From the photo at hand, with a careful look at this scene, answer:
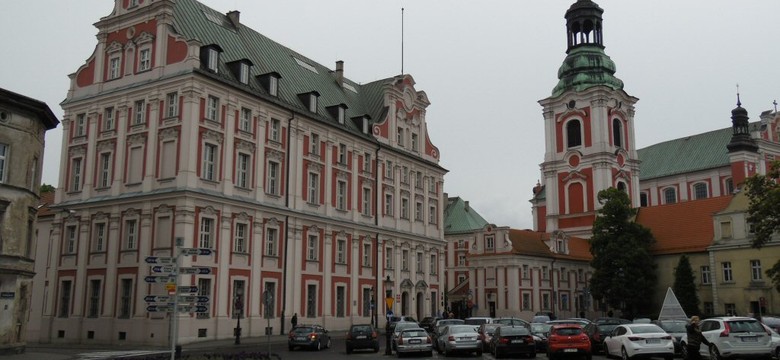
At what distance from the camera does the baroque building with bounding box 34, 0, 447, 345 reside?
4222cm

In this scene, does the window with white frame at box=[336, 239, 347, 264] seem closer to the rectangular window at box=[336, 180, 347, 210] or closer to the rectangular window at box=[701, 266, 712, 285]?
the rectangular window at box=[336, 180, 347, 210]

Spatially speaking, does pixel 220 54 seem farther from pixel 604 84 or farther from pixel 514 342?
pixel 604 84

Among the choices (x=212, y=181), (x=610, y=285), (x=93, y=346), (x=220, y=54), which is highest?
(x=220, y=54)

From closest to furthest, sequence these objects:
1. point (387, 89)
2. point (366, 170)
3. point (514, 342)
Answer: point (514, 342) < point (366, 170) < point (387, 89)

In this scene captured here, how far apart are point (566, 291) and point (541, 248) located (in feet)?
18.6

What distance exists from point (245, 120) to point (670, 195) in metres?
71.2

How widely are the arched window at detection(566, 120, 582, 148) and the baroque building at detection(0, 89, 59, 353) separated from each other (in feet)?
231

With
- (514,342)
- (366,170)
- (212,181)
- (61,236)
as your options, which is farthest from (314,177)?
(514,342)

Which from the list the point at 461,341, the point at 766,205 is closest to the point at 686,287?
the point at 766,205

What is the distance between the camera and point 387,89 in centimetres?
6234

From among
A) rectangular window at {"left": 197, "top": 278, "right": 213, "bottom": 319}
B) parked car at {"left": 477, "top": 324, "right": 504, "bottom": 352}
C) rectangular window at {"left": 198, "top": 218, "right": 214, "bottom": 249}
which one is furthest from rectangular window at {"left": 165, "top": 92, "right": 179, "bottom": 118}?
parked car at {"left": 477, "top": 324, "right": 504, "bottom": 352}

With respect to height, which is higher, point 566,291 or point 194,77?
point 194,77

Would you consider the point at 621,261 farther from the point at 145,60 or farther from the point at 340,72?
the point at 145,60

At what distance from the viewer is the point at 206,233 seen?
42781mm
